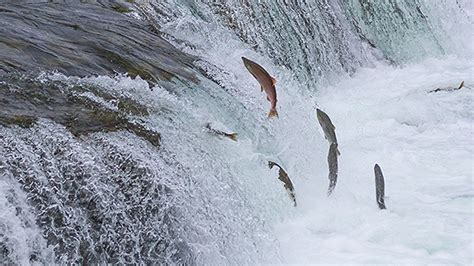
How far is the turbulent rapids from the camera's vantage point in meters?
3.03

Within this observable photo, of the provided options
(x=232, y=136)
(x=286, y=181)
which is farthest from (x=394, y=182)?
(x=232, y=136)

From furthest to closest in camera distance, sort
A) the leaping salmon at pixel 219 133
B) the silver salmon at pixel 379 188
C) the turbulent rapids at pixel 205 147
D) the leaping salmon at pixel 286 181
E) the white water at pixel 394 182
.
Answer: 1. the silver salmon at pixel 379 188
2. the leaping salmon at pixel 286 181
3. the leaping salmon at pixel 219 133
4. the white water at pixel 394 182
5. the turbulent rapids at pixel 205 147

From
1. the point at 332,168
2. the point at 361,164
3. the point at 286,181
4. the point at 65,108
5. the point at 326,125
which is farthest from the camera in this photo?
the point at 361,164

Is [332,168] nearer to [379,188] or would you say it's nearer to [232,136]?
[379,188]

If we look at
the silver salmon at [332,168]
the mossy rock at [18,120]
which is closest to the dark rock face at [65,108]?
the mossy rock at [18,120]

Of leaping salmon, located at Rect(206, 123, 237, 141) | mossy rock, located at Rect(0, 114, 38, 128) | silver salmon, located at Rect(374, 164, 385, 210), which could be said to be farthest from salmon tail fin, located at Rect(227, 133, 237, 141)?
mossy rock, located at Rect(0, 114, 38, 128)

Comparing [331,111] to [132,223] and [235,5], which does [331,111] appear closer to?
[235,5]

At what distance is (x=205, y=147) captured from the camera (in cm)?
Result: 375

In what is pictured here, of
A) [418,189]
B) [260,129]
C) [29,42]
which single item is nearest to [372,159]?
[418,189]

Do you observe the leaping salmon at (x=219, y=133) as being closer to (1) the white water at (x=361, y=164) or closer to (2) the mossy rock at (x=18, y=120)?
(1) the white water at (x=361, y=164)

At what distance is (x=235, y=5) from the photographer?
244 inches

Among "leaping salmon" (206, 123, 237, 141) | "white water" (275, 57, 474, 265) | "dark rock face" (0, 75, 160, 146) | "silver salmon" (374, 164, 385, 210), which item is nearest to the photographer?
"dark rock face" (0, 75, 160, 146)

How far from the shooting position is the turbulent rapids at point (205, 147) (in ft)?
9.95

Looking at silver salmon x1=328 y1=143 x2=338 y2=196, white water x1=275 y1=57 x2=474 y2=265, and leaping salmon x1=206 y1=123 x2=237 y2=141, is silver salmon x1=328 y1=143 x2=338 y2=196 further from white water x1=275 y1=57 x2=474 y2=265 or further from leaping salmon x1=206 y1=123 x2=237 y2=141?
leaping salmon x1=206 y1=123 x2=237 y2=141
